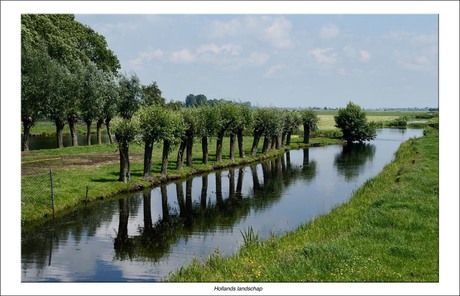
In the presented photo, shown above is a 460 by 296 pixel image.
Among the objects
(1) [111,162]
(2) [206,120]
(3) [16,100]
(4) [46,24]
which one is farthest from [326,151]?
(3) [16,100]

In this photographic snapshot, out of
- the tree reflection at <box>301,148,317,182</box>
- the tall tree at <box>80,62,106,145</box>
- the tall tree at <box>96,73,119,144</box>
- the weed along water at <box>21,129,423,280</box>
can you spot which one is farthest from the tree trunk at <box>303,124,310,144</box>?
the tall tree at <box>80,62,106,145</box>

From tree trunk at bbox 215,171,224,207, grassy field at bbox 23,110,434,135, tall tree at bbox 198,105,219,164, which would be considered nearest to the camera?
tree trunk at bbox 215,171,224,207

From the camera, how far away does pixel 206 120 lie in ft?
172

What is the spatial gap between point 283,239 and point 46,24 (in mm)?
55575

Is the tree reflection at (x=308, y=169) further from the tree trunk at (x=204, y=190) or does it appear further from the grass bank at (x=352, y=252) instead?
the grass bank at (x=352, y=252)

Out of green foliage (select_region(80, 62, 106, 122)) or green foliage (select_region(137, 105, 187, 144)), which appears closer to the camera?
green foliage (select_region(137, 105, 187, 144))

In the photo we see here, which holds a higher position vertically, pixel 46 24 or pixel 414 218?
pixel 46 24

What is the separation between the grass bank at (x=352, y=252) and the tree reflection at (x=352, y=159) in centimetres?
2359

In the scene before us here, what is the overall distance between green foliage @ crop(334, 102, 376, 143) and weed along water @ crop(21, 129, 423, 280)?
41401 mm

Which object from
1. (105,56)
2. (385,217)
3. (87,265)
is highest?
(105,56)

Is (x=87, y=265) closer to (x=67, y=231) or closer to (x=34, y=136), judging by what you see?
(x=67, y=231)

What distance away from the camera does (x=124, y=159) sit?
38.3 metres

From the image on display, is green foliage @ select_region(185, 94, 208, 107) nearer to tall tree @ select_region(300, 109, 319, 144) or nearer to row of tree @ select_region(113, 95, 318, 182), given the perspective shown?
row of tree @ select_region(113, 95, 318, 182)

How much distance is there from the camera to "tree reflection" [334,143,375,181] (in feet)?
172
